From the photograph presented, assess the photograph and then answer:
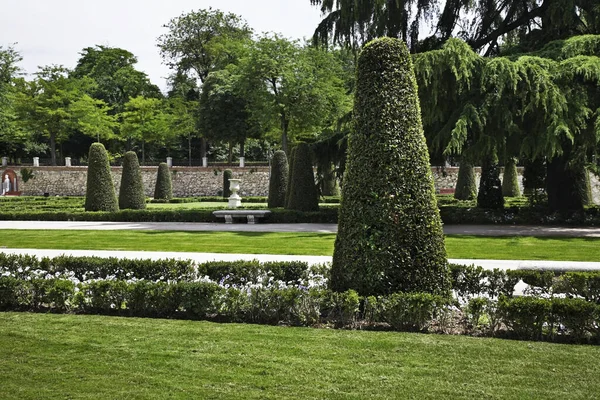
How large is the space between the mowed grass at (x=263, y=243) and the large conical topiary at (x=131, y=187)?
8.53 m

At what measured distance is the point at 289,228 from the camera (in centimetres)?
1922

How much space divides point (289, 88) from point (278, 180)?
450 inches

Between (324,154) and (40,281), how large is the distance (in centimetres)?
1573

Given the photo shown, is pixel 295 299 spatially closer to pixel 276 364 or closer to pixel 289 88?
pixel 276 364

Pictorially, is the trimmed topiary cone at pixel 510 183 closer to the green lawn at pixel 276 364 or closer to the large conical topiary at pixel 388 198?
the large conical topiary at pixel 388 198

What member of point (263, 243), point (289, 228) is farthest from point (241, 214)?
point (263, 243)

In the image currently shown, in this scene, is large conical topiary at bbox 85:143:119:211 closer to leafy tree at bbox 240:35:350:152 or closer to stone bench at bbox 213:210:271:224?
stone bench at bbox 213:210:271:224

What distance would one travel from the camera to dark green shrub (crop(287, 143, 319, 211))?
2269 cm

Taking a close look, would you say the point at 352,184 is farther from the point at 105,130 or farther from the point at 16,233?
the point at 105,130

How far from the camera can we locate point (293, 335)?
5.88m

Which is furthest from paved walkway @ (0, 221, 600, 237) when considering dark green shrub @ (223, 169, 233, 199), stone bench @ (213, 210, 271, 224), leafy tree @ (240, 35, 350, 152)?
dark green shrub @ (223, 169, 233, 199)

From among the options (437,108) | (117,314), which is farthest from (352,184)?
(437,108)

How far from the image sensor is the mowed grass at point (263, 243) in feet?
40.7

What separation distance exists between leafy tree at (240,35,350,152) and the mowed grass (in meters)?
20.2
